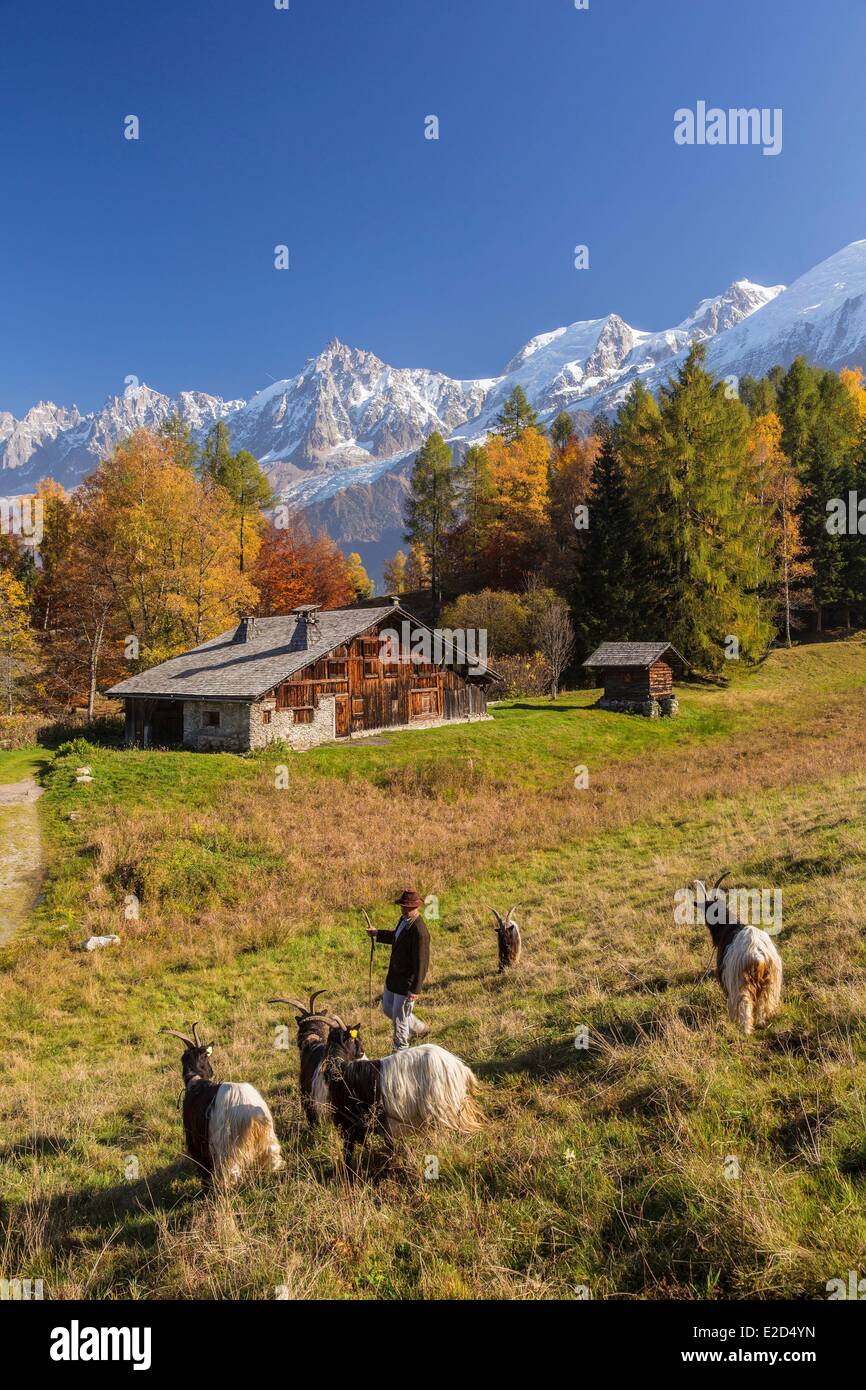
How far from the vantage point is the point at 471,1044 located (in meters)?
8.09

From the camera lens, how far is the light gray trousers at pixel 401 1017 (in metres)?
8.61

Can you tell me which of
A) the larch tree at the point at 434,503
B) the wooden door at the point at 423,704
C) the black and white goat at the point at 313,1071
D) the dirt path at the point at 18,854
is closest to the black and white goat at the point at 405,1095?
the black and white goat at the point at 313,1071

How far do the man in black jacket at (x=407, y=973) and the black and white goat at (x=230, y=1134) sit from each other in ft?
9.45

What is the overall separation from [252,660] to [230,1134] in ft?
98.5

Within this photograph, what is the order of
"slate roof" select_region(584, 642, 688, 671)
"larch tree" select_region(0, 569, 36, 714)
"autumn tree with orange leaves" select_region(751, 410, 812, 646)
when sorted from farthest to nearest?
1. "autumn tree with orange leaves" select_region(751, 410, 812, 646)
2. "larch tree" select_region(0, 569, 36, 714)
3. "slate roof" select_region(584, 642, 688, 671)

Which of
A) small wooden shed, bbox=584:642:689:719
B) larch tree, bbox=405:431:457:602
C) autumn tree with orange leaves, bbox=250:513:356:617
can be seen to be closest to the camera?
small wooden shed, bbox=584:642:689:719

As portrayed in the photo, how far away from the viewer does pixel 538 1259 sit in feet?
13.7

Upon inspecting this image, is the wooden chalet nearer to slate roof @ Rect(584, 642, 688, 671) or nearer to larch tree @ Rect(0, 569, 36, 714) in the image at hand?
slate roof @ Rect(584, 642, 688, 671)

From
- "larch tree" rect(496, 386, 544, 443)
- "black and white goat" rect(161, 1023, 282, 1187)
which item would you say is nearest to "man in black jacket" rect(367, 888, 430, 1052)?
"black and white goat" rect(161, 1023, 282, 1187)

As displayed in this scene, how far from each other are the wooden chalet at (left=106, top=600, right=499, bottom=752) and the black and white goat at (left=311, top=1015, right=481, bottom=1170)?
25.7m

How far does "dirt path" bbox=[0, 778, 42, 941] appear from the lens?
50.8 feet
